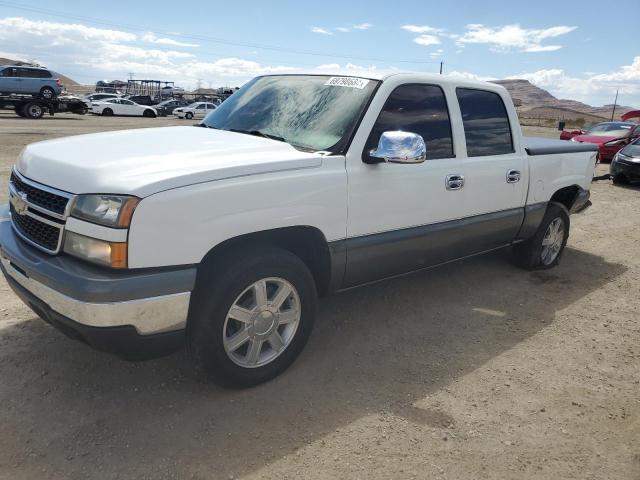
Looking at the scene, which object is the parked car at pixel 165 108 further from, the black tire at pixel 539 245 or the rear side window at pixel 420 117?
the rear side window at pixel 420 117

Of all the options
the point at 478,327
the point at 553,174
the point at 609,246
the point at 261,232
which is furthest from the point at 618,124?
the point at 261,232

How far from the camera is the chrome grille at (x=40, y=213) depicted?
8.57 ft

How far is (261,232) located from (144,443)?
1.24m

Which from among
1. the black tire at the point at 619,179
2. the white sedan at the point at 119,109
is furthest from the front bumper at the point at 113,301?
the white sedan at the point at 119,109

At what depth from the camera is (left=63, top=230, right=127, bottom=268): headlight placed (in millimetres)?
2422

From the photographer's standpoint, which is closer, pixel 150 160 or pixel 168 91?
pixel 150 160

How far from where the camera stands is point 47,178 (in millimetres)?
2740

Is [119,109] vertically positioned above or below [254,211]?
above

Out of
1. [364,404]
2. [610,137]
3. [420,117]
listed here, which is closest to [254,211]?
[364,404]

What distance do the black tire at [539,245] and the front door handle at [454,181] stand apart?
1.72 metres

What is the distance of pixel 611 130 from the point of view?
55.9 feet

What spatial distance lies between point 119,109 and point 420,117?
115 ft

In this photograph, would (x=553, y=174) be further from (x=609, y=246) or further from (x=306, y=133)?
(x=306, y=133)

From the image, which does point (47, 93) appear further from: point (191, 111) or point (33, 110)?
point (191, 111)
